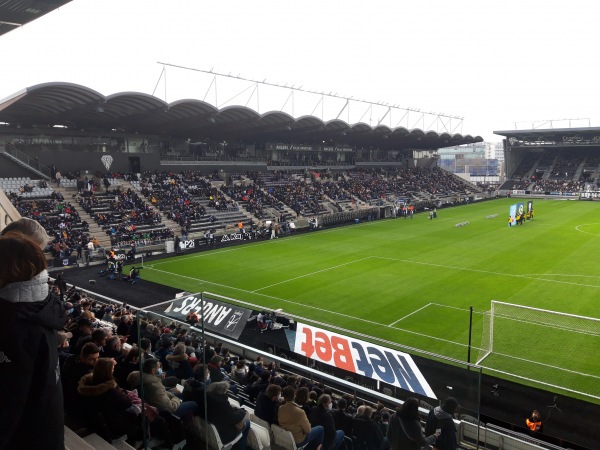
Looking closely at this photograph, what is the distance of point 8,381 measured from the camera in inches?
90.4

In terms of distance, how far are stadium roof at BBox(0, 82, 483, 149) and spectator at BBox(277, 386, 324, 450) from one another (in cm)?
3114

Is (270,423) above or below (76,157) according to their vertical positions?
below

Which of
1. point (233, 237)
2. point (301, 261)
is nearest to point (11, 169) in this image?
point (233, 237)

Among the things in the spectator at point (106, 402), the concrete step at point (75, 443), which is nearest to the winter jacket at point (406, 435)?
the spectator at point (106, 402)

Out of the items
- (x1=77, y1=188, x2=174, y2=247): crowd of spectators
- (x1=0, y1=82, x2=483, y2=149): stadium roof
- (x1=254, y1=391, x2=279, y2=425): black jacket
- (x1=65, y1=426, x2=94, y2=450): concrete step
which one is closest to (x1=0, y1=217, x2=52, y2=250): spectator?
(x1=65, y1=426, x2=94, y2=450): concrete step

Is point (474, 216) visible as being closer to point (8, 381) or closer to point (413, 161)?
point (413, 161)

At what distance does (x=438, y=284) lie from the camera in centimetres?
2333

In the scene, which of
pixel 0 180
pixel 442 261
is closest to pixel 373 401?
pixel 442 261

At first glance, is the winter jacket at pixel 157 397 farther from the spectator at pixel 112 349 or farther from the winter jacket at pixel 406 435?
the winter jacket at pixel 406 435

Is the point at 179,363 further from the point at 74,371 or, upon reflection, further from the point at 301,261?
the point at 301,261

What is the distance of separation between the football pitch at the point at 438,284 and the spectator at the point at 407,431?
570 centimetres

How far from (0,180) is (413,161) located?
71.0 m

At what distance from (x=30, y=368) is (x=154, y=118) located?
42.1 metres

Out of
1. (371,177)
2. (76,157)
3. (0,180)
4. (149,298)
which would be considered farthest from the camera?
(371,177)
